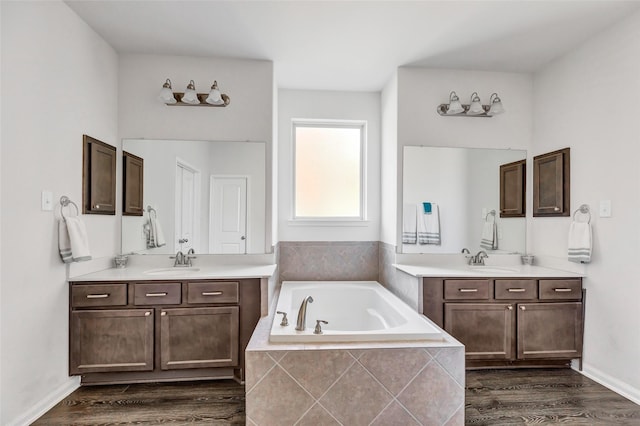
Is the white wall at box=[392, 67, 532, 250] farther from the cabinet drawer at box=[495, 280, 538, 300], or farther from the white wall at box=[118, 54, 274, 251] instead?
the white wall at box=[118, 54, 274, 251]

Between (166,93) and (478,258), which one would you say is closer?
(166,93)

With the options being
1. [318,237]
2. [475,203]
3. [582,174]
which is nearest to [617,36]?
[582,174]

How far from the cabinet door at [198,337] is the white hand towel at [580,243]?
8.05 feet

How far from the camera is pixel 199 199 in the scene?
3053mm

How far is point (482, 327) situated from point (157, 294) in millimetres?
2321

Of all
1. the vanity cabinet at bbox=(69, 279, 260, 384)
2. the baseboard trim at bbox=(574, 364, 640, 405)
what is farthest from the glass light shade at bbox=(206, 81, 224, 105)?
the baseboard trim at bbox=(574, 364, 640, 405)

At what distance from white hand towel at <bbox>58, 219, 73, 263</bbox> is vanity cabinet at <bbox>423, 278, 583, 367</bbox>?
238cm

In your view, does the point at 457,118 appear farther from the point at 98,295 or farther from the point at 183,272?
the point at 98,295

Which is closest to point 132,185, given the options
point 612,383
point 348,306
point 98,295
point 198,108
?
point 198,108

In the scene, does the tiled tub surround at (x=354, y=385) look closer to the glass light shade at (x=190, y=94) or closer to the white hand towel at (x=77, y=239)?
the white hand towel at (x=77, y=239)

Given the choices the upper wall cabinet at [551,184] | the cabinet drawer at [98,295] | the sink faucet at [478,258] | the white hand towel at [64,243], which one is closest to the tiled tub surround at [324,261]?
the sink faucet at [478,258]

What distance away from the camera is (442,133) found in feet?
10.6

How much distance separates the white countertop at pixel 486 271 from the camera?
2672 mm

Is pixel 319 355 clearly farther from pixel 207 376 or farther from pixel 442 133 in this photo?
pixel 442 133
